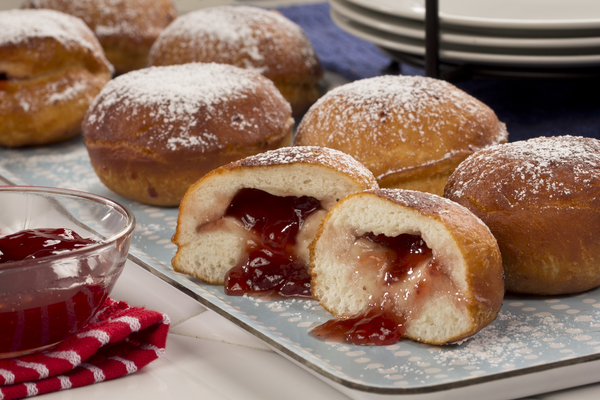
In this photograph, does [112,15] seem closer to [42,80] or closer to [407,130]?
[42,80]

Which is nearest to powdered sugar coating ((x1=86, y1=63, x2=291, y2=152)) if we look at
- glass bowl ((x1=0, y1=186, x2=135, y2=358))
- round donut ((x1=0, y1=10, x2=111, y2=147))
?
round donut ((x1=0, y1=10, x2=111, y2=147))

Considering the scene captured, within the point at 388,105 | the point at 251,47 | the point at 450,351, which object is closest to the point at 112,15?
the point at 251,47

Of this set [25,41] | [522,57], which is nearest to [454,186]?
[522,57]

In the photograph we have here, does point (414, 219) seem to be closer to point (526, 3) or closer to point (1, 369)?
point (1, 369)

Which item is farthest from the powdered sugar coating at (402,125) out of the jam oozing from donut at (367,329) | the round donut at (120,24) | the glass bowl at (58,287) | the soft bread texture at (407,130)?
the round donut at (120,24)

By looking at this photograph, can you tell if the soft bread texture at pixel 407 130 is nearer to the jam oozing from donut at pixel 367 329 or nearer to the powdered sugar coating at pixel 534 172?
the powdered sugar coating at pixel 534 172

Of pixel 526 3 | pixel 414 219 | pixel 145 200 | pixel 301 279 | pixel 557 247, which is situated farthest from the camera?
pixel 526 3
